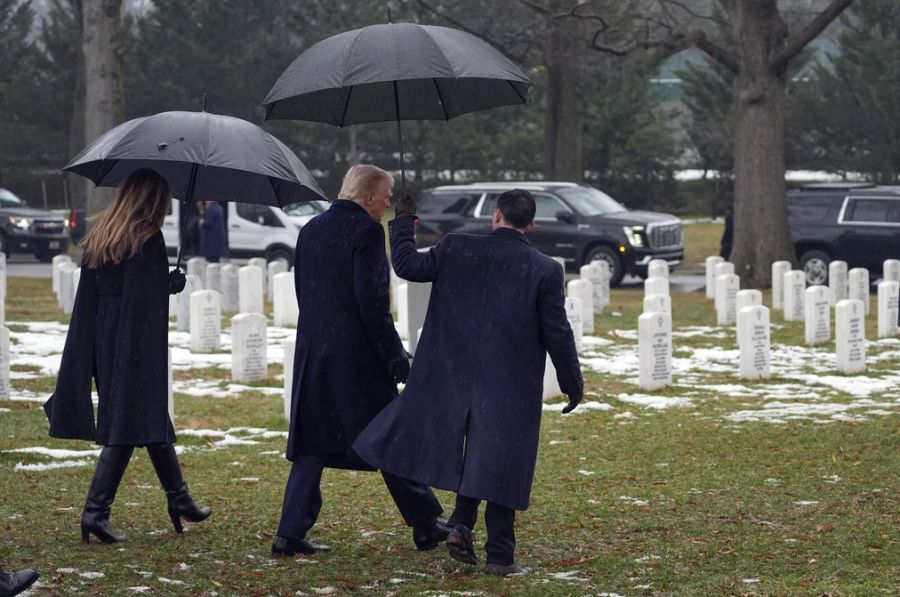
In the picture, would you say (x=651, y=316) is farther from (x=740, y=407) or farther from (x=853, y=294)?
(x=853, y=294)

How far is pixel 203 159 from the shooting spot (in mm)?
6766

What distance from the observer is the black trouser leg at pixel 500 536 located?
20.2 ft

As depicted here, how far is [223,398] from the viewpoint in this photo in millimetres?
12320

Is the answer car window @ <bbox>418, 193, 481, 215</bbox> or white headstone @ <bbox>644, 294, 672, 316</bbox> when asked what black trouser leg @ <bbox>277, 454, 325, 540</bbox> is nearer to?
white headstone @ <bbox>644, 294, 672, 316</bbox>

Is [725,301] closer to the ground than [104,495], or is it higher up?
higher up

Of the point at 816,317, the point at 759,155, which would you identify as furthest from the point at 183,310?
the point at 759,155

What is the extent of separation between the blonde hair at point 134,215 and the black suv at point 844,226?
19.1m

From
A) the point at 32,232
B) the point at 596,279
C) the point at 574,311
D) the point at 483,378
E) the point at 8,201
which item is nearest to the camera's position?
the point at 483,378

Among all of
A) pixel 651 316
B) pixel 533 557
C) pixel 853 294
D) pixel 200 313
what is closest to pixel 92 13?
pixel 200 313

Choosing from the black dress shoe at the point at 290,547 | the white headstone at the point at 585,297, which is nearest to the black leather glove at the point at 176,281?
the black dress shoe at the point at 290,547

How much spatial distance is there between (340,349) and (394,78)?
1.27m

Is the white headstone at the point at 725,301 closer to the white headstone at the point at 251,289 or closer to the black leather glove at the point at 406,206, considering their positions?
the white headstone at the point at 251,289

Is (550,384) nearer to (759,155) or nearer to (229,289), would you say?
(229,289)

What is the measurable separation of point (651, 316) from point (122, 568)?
7.26 meters
